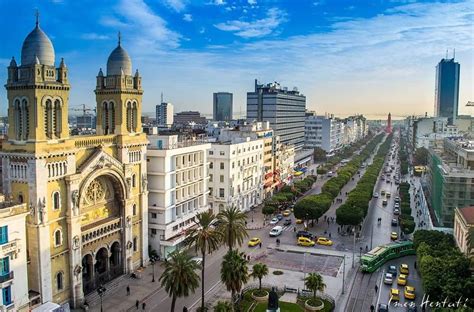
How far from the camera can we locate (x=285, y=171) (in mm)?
160250

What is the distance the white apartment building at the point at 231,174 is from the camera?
106 metres

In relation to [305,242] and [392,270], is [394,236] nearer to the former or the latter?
[305,242]

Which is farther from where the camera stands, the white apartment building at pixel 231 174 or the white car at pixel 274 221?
the white apartment building at pixel 231 174

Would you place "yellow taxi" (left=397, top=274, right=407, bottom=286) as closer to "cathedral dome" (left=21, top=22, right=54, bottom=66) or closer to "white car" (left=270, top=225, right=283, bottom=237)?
"white car" (left=270, top=225, right=283, bottom=237)

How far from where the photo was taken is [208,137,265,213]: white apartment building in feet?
349

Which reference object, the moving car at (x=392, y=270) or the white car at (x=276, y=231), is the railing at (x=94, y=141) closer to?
the white car at (x=276, y=231)

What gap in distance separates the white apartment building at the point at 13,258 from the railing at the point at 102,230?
12.2m

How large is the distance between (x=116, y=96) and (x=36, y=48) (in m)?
16.3

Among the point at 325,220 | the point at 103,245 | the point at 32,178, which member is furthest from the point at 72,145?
the point at 325,220

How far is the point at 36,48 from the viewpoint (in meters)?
55.3

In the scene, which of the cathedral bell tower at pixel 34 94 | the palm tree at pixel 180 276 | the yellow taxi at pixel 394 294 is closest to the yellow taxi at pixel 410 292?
the yellow taxi at pixel 394 294

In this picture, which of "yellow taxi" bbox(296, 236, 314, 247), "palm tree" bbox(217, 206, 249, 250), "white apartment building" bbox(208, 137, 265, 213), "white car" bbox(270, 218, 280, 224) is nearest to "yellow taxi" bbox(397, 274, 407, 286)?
"yellow taxi" bbox(296, 236, 314, 247)

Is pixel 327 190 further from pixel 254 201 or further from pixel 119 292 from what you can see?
pixel 119 292

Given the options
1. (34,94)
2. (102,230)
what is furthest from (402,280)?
(34,94)
